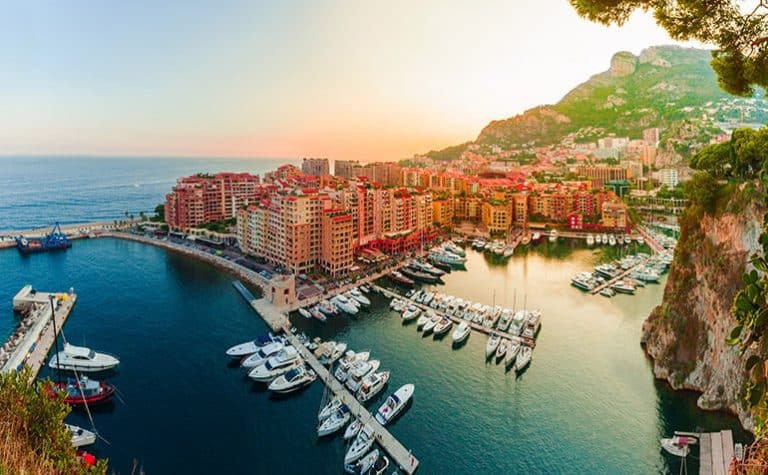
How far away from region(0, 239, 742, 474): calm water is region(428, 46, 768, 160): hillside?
6514 centimetres

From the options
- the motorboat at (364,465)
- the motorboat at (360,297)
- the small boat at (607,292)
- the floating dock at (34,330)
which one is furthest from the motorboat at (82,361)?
the small boat at (607,292)

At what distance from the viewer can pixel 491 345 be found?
18109mm

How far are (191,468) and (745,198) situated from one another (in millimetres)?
19530

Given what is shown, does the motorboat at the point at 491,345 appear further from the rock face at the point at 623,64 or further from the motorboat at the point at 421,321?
the rock face at the point at 623,64

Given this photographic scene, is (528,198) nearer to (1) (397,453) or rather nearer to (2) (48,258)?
(1) (397,453)

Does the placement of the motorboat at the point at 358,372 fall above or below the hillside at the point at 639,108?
below

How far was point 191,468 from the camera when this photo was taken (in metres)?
11.8

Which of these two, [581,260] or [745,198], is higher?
[745,198]

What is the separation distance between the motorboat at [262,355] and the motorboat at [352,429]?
17.3 feet

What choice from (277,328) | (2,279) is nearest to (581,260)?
(277,328)

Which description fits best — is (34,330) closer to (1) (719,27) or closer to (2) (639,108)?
(1) (719,27)

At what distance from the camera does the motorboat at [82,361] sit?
54.0 ft

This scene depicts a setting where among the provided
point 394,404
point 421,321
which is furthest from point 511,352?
point 394,404

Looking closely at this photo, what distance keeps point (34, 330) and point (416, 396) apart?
1765cm
